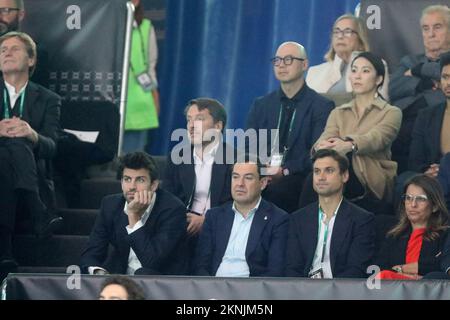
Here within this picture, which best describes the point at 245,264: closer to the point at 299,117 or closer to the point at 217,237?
the point at 217,237

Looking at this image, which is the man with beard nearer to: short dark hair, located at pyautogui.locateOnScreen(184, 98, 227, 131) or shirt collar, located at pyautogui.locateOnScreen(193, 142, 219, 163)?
short dark hair, located at pyautogui.locateOnScreen(184, 98, 227, 131)

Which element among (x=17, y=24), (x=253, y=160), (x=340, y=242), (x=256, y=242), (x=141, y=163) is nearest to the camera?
(x=340, y=242)

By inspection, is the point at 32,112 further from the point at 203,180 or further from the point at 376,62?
the point at 376,62

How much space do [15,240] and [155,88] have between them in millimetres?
2426

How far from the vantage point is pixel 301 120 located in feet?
36.0

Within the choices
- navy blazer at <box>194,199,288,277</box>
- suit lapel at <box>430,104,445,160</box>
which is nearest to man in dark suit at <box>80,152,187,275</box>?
navy blazer at <box>194,199,288,277</box>

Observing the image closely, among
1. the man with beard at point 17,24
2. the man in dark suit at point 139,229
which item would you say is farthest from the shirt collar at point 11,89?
the man in dark suit at point 139,229

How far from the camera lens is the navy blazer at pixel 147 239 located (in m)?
10.2

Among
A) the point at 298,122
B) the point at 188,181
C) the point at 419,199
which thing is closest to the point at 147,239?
the point at 188,181

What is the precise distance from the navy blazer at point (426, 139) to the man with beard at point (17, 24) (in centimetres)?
274

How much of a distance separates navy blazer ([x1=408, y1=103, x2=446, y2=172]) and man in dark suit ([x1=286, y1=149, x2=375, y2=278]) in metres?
0.82

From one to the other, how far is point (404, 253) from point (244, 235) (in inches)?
41.2

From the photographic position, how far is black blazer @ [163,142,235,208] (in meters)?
10.7
